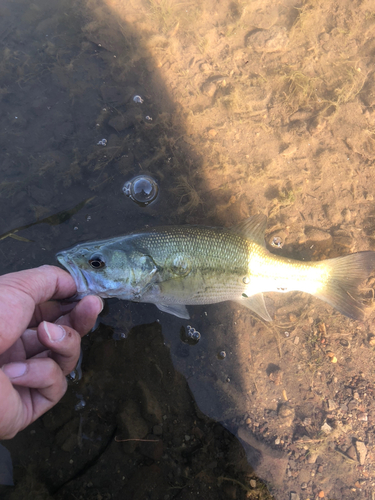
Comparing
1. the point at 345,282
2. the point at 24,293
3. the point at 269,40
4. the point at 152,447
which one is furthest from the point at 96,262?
the point at 269,40

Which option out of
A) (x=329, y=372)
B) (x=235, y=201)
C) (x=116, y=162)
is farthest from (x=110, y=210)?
(x=329, y=372)

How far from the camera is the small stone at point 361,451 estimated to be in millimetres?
3807

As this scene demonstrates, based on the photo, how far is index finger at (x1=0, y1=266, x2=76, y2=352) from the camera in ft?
6.41

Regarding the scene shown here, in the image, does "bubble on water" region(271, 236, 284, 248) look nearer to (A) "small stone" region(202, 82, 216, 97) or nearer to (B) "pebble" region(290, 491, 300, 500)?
(A) "small stone" region(202, 82, 216, 97)

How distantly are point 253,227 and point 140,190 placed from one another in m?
1.85

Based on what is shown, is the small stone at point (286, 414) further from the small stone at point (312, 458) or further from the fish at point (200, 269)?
the fish at point (200, 269)

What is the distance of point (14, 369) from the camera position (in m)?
2.04

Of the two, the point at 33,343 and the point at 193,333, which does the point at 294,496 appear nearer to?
the point at 193,333

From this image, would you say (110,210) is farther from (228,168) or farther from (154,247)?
(228,168)

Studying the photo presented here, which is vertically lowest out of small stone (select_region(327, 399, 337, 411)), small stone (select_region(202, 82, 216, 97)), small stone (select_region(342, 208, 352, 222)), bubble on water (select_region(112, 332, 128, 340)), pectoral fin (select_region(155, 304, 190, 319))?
small stone (select_region(327, 399, 337, 411))

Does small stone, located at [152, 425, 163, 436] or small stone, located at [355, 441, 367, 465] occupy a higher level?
small stone, located at [152, 425, 163, 436]

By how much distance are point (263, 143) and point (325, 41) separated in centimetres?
258

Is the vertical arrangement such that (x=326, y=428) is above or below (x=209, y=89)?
below

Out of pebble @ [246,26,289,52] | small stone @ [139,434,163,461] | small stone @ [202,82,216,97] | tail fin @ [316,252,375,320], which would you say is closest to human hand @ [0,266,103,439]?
small stone @ [139,434,163,461]
